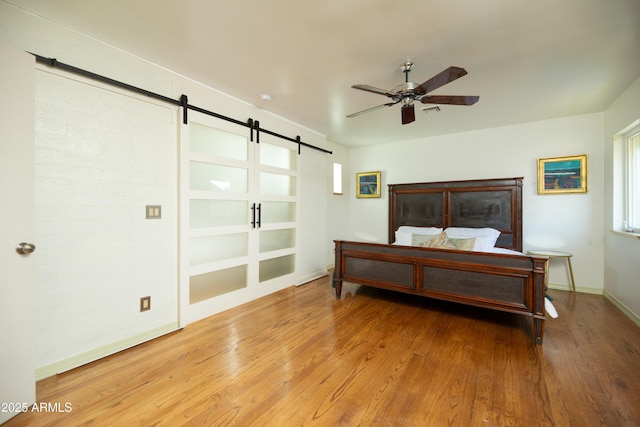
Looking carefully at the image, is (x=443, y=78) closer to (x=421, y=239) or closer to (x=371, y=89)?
(x=371, y=89)

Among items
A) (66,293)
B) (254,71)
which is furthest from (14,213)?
(254,71)

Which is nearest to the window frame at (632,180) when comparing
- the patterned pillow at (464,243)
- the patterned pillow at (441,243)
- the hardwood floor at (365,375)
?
the hardwood floor at (365,375)

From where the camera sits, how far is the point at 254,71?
263cm

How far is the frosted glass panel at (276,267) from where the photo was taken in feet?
12.2

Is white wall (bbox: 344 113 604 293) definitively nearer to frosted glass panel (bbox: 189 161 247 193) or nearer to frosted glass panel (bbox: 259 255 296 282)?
frosted glass panel (bbox: 259 255 296 282)

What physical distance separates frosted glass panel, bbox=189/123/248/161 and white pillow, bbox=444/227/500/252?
10.8ft

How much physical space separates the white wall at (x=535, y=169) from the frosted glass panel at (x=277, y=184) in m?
2.42

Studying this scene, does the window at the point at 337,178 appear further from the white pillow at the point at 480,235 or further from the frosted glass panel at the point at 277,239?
the white pillow at the point at 480,235

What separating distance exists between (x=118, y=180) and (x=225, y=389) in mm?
1889

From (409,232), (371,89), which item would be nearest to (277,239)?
(409,232)

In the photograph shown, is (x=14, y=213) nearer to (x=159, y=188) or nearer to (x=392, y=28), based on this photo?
(x=159, y=188)

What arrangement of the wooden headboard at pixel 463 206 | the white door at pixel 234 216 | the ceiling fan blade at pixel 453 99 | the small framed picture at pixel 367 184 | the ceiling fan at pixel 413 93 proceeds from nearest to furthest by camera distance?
the ceiling fan at pixel 413 93, the ceiling fan blade at pixel 453 99, the white door at pixel 234 216, the wooden headboard at pixel 463 206, the small framed picture at pixel 367 184

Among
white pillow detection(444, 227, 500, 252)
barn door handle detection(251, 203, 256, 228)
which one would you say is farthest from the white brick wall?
white pillow detection(444, 227, 500, 252)

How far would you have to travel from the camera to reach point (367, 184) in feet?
18.4
